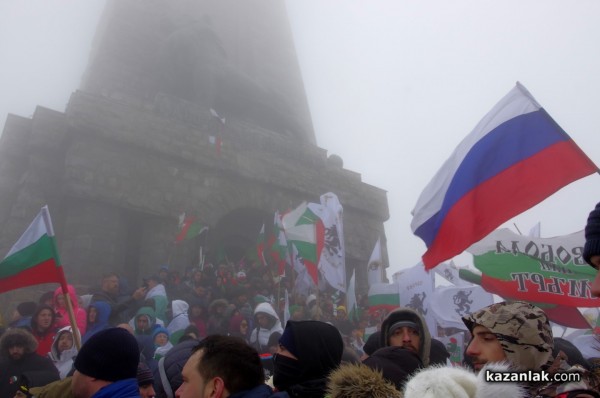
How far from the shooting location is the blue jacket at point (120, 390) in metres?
2.33

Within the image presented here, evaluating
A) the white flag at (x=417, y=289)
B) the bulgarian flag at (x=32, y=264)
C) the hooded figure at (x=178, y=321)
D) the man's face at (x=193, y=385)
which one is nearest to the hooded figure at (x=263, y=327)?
the hooded figure at (x=178, y=321)

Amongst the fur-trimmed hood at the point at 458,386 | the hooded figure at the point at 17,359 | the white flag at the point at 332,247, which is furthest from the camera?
the white flag at the point at 332,247

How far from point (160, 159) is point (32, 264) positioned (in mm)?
7535

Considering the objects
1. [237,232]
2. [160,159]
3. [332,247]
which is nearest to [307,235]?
[332,247]

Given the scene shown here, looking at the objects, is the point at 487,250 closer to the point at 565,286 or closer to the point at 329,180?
the point at 565,286

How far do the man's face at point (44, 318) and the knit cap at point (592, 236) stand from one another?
16.8 ft

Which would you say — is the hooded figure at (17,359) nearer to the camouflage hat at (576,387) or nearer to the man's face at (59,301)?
the man's face at (59,301)

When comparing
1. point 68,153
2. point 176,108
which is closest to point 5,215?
point 68,153

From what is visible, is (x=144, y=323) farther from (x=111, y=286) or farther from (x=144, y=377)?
(x=144, y=377)

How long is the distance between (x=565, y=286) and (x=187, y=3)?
1675 centimetres

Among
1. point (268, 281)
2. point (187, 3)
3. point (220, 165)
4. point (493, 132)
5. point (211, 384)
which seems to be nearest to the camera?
point (211, 384)

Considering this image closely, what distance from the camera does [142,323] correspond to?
6414 millimetres

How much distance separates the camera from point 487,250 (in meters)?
6.15

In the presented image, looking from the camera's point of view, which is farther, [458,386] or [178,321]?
[178,321]
